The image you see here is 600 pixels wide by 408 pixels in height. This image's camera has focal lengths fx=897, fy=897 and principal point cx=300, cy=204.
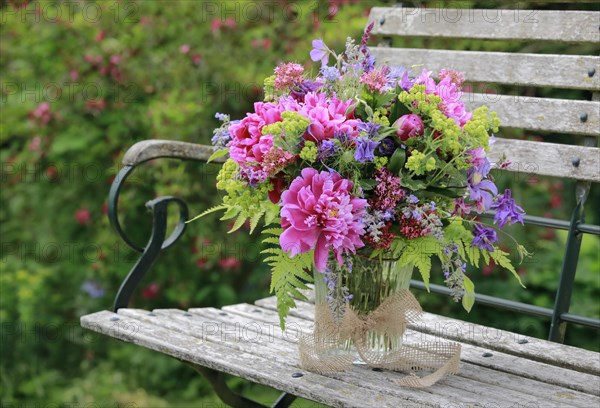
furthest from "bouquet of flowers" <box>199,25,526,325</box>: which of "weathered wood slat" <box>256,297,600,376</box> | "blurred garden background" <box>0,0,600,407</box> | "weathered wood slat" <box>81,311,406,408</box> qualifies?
"blurred garden background" <box>0,0,600,407</box>

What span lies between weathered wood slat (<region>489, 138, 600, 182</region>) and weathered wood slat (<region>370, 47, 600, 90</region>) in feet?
0.53

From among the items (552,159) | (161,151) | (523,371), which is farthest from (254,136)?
(552,159)

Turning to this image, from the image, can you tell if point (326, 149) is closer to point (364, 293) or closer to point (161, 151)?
point (364, 293)

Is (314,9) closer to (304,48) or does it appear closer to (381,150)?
(304,48)

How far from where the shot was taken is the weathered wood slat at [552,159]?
6.99 feet

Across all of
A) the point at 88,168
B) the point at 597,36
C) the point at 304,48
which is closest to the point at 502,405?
the point at 597,36

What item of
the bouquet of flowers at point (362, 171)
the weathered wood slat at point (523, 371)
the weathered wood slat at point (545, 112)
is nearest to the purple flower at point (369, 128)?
the bouquet of flowers at point (362, 171)

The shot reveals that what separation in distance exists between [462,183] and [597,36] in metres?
0.81

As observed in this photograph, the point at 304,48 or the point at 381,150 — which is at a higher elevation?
the point at 304,48

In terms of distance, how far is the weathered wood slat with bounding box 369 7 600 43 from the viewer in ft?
7.32

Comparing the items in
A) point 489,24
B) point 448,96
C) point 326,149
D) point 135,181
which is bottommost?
point 135,181

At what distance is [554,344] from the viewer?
202 centimetres

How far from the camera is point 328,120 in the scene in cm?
157

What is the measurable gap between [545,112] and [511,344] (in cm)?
60
